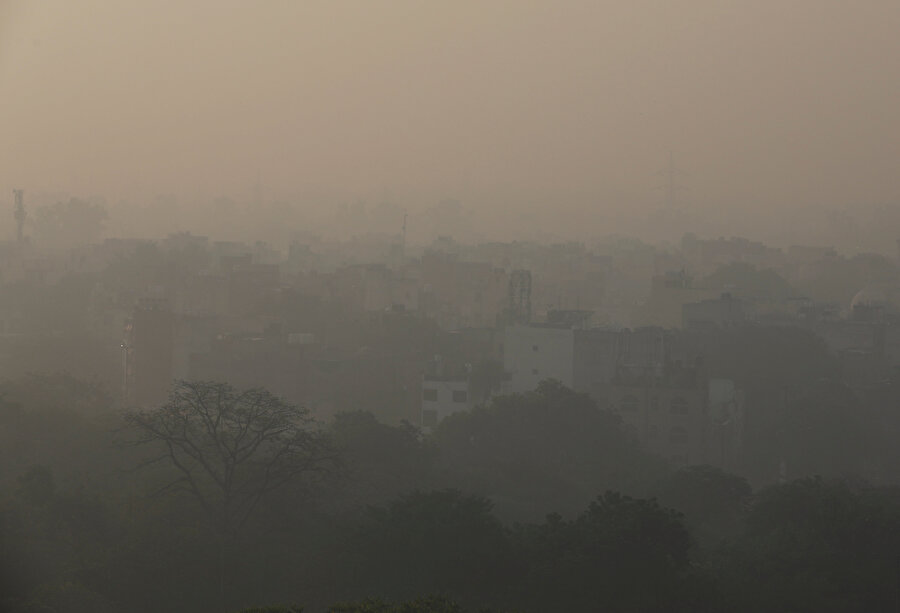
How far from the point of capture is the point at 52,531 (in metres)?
10.3

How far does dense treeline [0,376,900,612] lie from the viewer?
928cm

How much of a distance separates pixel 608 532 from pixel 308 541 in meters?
2.51

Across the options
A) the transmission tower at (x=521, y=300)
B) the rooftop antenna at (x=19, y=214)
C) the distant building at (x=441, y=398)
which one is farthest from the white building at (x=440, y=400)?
the rooftop antenna at (x=19, y=214)

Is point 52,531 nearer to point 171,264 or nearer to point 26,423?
point 26,423

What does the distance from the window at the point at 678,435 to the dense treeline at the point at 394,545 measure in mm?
5249

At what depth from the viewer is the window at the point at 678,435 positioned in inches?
750

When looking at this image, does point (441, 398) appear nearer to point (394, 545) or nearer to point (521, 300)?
point (521, 300)

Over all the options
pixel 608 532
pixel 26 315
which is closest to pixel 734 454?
pixel 608 532

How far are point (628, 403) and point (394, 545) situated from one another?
33.0 feet

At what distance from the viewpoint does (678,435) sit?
19.1m

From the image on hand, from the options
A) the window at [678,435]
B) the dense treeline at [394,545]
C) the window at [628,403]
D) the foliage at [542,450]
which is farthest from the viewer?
the window at [628,403]

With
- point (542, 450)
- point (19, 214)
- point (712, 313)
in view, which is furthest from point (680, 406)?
point (19, 214)

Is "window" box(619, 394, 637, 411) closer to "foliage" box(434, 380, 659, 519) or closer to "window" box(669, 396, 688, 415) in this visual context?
"window" box(669, 396, 688, 415)

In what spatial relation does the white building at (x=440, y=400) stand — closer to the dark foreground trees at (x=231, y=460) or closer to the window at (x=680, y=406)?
the window at (x=680, y=406)
